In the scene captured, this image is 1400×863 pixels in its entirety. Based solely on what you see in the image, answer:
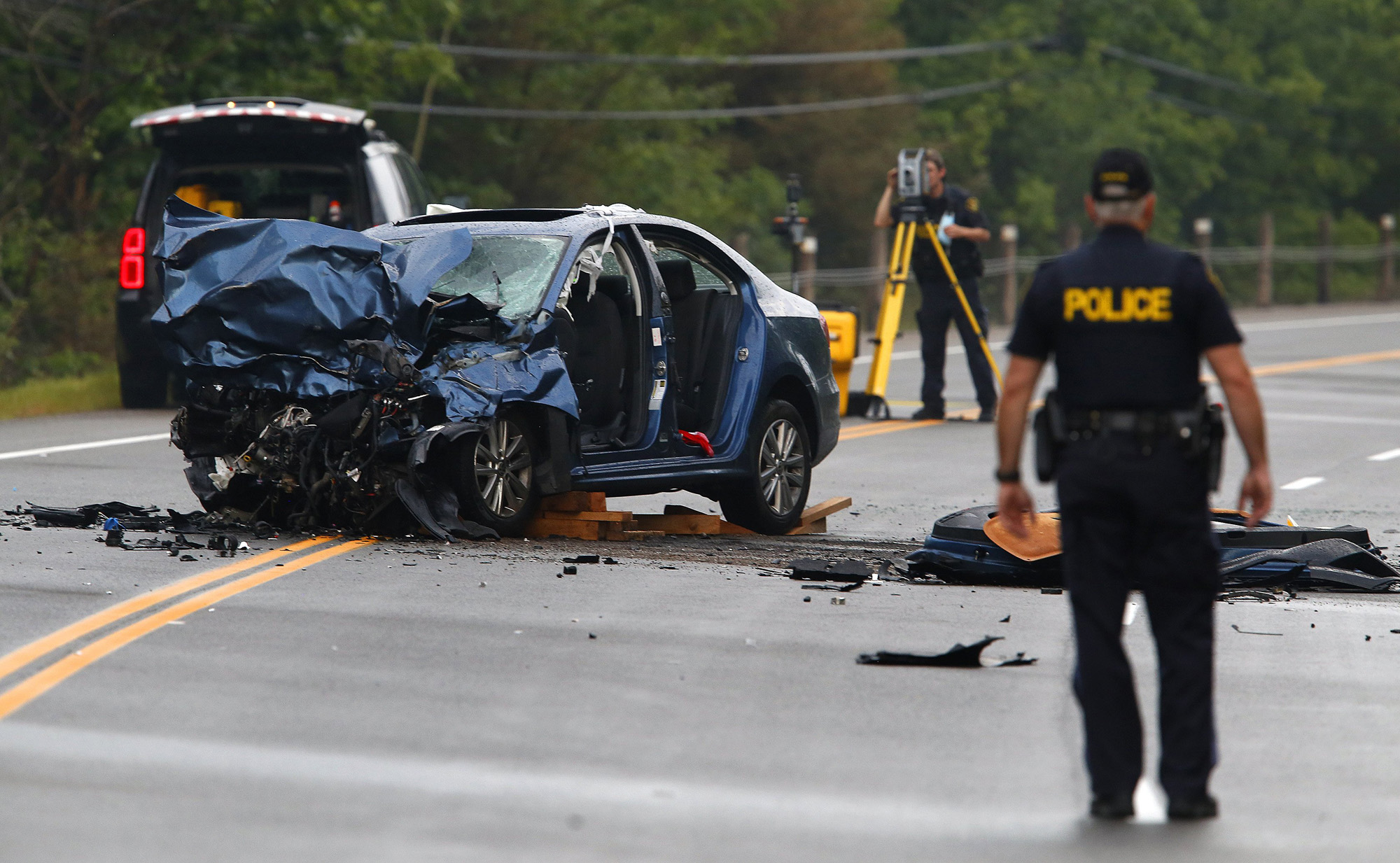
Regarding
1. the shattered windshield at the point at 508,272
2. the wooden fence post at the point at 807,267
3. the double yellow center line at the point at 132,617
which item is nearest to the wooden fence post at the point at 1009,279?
the wooden fence post at the point at 807,267

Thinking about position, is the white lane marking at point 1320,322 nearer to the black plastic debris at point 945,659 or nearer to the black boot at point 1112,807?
the black plastic debris at point 945,659

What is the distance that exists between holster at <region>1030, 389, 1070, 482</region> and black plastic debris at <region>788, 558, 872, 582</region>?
3697mm

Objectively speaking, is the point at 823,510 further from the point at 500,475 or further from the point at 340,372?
the point at 340,372

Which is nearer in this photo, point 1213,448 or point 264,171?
point 1213,448

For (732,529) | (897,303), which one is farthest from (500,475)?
(897,303)

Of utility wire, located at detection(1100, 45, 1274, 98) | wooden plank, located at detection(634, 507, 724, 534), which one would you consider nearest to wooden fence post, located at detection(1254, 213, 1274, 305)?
utility wire, located at detection(1100, 45, 1274, 98)

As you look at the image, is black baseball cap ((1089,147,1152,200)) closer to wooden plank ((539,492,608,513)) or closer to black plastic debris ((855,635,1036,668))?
black plastic debris ((855,635,1036,668))

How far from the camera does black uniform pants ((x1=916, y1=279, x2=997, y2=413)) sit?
1773cm

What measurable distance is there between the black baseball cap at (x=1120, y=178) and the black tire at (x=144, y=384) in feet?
42.5

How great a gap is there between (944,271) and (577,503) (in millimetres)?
8000

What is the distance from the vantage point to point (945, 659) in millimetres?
7484

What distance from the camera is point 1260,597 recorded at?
9.16 m

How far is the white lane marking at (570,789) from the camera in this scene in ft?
17.9

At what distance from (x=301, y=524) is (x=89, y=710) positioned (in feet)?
11.6
